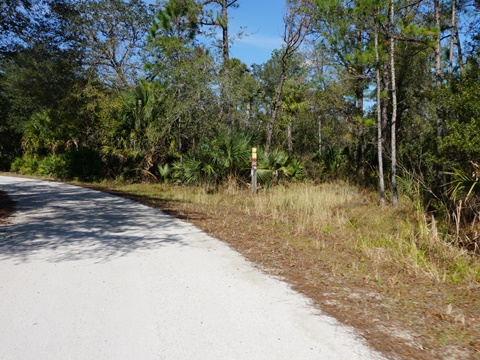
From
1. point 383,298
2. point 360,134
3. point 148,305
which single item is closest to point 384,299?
point 383,298

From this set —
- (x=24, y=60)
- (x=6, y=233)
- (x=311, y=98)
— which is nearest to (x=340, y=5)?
(x=311, y=98)

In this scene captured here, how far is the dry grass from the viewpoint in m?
3.33

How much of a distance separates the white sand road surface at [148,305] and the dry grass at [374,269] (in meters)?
0.36

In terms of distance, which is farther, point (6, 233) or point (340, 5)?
point (340, 5)

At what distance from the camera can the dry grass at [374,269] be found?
3.33 meters

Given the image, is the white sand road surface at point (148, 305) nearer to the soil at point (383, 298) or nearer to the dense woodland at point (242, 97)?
the soil at point (383, 298)

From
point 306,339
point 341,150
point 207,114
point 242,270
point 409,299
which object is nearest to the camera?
point 306,339

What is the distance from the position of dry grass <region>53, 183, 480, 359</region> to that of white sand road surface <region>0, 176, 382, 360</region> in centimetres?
36

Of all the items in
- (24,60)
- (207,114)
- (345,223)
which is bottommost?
(345,223)

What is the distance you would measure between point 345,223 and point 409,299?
15.4 ft

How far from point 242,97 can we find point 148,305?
1482 cm

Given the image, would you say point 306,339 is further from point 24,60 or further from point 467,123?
point 24,60

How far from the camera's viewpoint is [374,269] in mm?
5195

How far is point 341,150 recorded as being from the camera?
72.3ft
